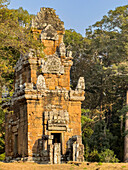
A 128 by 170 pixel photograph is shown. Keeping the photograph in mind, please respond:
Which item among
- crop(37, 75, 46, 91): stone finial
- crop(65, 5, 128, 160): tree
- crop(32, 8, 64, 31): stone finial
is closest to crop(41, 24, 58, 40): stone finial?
crop(32, 8, 64, 31): stone finial

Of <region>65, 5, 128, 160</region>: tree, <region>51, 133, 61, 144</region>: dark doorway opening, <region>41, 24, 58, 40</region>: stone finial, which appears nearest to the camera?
<region>51, 133, 61, 144</region>: dark doorway opening

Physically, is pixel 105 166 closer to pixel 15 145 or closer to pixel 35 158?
pixel 35 158

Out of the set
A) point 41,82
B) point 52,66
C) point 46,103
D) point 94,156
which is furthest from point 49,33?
point 94,156

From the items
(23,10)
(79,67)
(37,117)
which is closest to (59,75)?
(37,117)

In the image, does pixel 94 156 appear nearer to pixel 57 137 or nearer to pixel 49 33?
pixel 57 137

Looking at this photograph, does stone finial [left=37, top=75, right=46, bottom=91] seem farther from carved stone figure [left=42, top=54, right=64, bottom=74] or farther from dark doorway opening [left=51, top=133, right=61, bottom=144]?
dark doorway opening [left=51, top=133, right=61, bottom=144]

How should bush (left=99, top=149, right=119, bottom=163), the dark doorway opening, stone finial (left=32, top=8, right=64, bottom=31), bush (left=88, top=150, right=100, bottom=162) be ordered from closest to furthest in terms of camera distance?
the dark doorway opening < stone finial (left=32, top=8, right=64, bottom=31) < bush (left=99, top=149, right=119, bottom=163) < bush (left=88, top=150, right=100, bottom=162)

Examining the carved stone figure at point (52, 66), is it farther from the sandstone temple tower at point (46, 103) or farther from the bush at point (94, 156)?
the bush at point (94, 156)

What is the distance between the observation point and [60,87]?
76.7 ft

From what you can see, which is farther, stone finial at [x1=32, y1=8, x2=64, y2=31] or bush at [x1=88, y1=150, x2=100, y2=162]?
bush at [x1=88, y1=150, x2=100, y2=162]

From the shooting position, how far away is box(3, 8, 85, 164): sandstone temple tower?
72.7 ft

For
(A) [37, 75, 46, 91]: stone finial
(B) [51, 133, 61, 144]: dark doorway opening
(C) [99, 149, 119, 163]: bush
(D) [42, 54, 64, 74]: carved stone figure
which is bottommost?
(C) [99, 149, 119, 163]: bush

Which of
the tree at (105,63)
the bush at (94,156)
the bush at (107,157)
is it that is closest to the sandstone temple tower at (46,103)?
the bush at (107,157)

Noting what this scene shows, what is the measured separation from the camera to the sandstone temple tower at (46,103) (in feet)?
72.7
